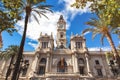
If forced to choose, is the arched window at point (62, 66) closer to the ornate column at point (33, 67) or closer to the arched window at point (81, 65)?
the arched window at point (81, 65)

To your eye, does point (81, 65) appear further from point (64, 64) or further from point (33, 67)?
point (33, 67)

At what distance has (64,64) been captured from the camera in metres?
43.6

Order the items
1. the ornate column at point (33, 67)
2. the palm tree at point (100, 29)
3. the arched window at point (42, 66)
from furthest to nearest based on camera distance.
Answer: the arched window at point (42, 66) → the ornate column at point (33, 67) → the palm tree at point (100, 29)

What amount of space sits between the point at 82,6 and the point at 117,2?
389 cm

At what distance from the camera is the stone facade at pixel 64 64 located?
127 feet

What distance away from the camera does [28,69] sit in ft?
139

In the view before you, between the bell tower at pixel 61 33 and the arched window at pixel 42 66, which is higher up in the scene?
the bell tower at pixel 61 33

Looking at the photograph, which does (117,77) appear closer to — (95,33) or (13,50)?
(95,33)

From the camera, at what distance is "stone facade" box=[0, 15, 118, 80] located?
3859 centimetres

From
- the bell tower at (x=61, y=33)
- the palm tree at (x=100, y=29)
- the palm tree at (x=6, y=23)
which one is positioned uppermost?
the bell tower at (x=61, y=33)

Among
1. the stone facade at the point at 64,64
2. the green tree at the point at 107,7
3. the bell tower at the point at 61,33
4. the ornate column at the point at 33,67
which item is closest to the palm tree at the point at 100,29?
the green tree at the point at 107,7

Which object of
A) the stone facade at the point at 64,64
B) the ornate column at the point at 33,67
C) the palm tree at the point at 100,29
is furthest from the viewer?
the ornate column at the point at 33,67

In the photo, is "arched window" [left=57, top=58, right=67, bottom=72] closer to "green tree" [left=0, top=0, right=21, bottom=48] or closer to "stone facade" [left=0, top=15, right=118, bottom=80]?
"stone facade" [left=0, top=15, right=118, bottom=80]

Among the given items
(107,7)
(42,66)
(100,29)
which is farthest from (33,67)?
A: (107,7)
